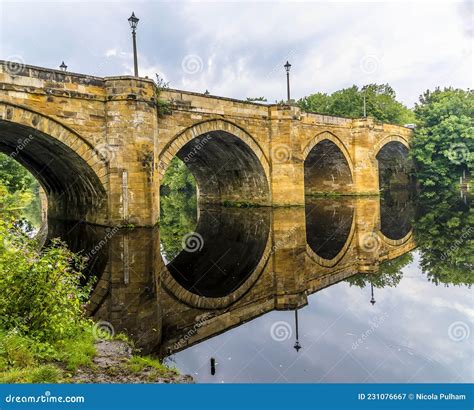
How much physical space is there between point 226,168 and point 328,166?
32.2ft

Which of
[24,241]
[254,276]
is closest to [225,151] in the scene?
[254,276]

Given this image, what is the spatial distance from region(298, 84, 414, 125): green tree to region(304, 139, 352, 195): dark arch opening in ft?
40.6

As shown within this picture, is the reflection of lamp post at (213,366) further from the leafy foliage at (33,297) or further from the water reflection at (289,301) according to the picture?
the leafy foliage at (33,297)

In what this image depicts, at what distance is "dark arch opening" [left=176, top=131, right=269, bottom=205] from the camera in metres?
21.9

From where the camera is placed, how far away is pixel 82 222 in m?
17.9

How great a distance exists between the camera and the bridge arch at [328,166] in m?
28.4

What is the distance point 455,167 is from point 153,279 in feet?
108

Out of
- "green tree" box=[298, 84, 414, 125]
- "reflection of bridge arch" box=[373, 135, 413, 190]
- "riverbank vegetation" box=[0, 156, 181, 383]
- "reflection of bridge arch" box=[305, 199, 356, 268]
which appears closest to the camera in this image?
"riverbank vegetation" box=[0, 156, 181, 383]

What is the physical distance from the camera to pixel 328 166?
3100 centimetres

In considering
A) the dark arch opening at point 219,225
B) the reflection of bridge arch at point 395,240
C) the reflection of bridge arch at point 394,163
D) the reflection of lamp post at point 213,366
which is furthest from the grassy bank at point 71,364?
the reflection of bridge arch at point 394,163

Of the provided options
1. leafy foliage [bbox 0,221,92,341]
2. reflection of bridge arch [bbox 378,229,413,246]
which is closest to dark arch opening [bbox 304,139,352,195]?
reflection of bridge arch [bbox 378,229,413,246]

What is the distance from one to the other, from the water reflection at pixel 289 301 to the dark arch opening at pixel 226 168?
24.2 ft

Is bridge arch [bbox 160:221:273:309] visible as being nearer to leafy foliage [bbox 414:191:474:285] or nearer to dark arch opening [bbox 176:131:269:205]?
leafy foliage [bbox 414:191:474:285]

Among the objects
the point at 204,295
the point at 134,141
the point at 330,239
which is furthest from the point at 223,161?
the point at 204,295
